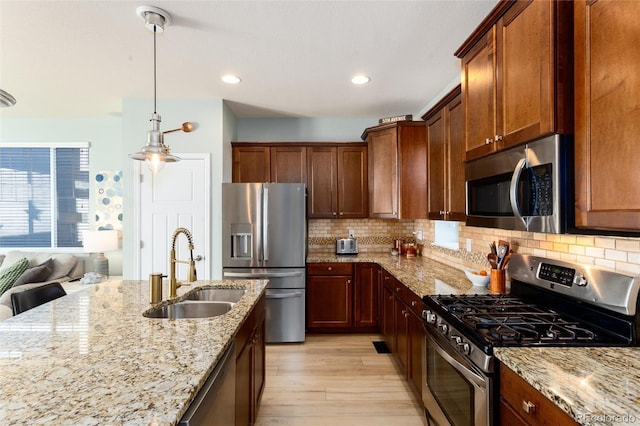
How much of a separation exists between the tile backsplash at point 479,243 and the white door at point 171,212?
4.61 ft

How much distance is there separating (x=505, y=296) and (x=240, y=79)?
2733mm

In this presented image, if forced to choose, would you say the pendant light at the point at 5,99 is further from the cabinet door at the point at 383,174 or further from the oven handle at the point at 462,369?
the cabinet door at the point at 383,174

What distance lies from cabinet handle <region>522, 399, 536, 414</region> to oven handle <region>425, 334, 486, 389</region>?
0.20 meters

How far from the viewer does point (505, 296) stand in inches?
76.9

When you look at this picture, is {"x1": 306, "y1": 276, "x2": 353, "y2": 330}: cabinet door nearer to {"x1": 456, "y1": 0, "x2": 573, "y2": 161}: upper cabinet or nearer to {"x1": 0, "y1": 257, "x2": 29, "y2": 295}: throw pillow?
{"x1": 456, "y1": 0, "x2": 573, "y2": 161}: upper cabinet

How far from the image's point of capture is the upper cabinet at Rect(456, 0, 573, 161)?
1.27 meters

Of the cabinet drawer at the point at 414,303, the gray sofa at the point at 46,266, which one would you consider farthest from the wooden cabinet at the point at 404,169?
the gray sofa at the point at 46,266

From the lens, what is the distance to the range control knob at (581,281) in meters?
1.42

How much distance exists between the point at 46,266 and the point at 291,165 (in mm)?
3160

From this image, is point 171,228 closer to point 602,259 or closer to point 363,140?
point 363,140

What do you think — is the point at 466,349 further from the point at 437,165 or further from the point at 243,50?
the point at 243,50

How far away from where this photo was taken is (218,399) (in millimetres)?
1214

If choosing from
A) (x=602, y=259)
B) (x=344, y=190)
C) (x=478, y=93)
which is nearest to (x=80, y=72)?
(x=344, y=190)

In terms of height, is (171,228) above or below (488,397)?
above
